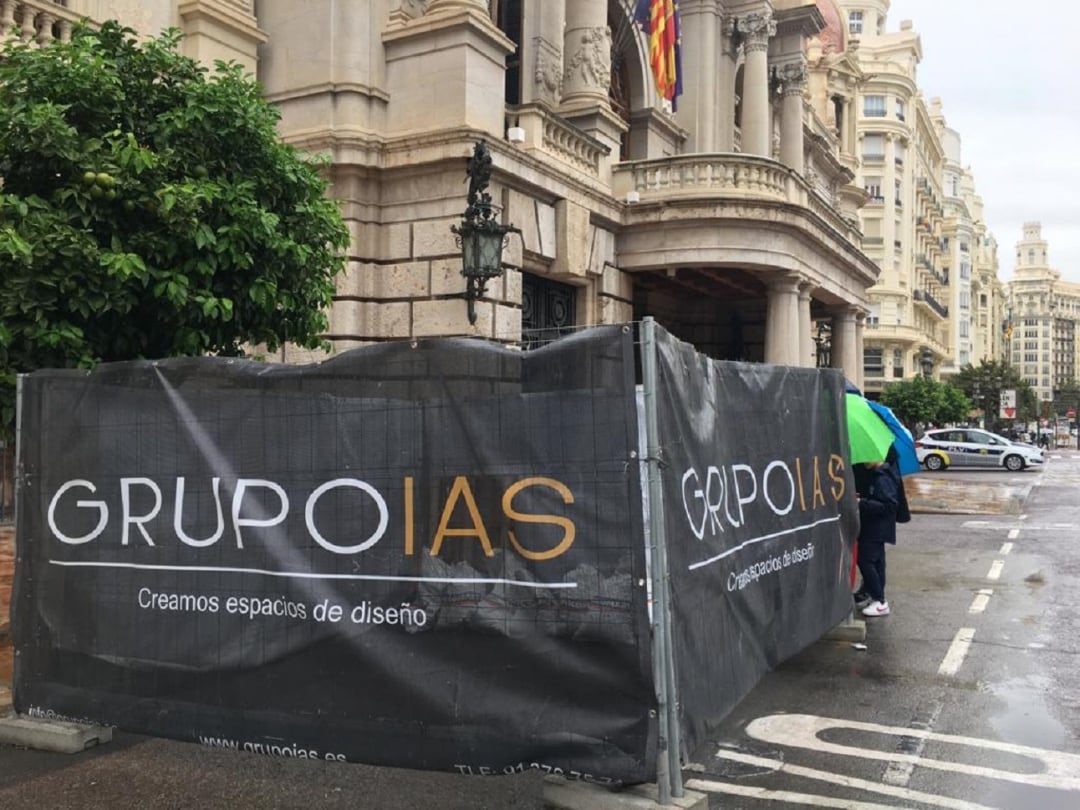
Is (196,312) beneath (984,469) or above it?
above

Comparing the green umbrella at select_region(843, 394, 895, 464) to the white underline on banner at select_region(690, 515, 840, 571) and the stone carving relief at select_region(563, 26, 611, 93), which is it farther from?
the stone carving relief at select_region(563, 26, 611, 93)

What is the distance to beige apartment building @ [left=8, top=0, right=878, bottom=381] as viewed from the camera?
14.0 m

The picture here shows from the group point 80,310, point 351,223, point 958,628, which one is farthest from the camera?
point 351,223

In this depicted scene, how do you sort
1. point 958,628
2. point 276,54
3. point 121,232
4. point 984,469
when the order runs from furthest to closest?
point 984,469, point 276,54, point 958,628, point 121,232

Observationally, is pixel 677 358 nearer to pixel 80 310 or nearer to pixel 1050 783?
pixel 1050 783

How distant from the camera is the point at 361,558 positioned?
4410 millimetres

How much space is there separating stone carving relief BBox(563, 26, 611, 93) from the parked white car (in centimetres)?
2432

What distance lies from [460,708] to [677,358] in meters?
1.91

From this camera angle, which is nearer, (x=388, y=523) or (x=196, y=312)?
→ (x=388, y=523)

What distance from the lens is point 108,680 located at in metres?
4.91

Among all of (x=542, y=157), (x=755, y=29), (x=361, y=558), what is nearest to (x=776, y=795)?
(x=361, y=558)

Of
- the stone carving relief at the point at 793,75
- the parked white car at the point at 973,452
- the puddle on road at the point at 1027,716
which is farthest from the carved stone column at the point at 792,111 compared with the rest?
the puddle on road at the point at 1027,716

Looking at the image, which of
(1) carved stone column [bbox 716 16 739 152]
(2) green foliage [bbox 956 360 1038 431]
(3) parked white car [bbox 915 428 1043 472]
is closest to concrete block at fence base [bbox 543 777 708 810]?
(1) carved stone column [bbox 716 16 739 152]

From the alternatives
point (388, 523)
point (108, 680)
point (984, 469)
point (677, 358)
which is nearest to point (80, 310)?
point (108, 680)
